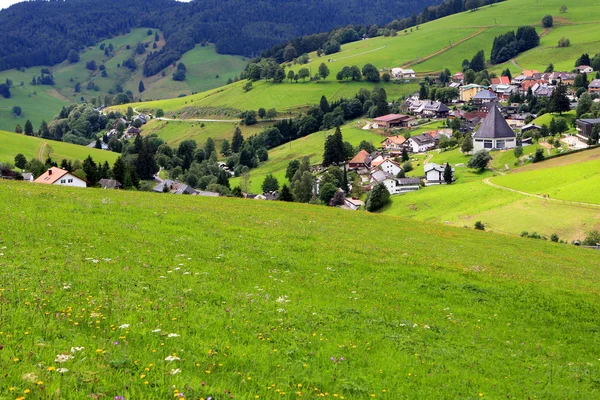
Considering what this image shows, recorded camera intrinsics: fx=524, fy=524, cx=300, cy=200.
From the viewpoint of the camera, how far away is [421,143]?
14112cm

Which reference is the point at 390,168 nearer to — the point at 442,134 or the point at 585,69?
the point at 442,134

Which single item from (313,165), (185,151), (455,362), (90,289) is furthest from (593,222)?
(185,151)

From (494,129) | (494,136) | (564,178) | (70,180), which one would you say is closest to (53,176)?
(70,180)

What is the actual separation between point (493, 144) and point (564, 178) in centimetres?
4071

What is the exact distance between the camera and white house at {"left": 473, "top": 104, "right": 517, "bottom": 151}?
119500 millimetres

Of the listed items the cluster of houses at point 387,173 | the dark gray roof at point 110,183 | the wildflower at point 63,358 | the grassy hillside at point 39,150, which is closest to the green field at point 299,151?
the cluster of houses at point 387,173

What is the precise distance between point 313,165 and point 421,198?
175 ft

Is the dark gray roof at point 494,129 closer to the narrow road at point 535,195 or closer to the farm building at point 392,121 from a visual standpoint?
the narrow road at point 535,195

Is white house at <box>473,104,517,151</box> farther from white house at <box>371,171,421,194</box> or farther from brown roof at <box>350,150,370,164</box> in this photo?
brown roof at <box>350,150,370,164</box>

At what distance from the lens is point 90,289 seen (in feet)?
41.1

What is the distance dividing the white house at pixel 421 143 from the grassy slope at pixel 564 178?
44.9m

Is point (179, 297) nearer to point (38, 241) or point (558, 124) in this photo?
point (38, 241)

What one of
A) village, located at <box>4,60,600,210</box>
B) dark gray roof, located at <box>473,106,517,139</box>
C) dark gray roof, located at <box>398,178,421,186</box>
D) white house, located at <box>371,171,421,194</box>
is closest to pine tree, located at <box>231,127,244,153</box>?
village, located at <box>4,60,600,210</box>

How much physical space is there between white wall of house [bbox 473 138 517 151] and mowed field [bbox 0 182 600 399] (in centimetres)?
10138
